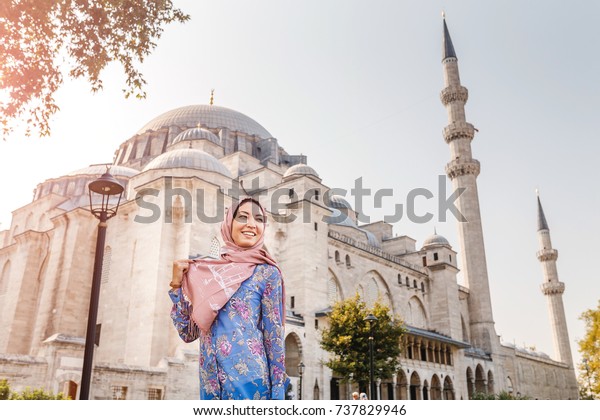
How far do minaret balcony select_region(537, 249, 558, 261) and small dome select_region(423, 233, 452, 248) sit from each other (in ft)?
51.7

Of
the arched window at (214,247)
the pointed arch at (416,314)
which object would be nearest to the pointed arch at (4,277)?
the arched window at (214,247)

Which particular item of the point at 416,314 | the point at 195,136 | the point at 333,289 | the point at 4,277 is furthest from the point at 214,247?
the point at 416,314

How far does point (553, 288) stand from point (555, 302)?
4.10 ft

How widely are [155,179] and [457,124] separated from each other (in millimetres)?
24200

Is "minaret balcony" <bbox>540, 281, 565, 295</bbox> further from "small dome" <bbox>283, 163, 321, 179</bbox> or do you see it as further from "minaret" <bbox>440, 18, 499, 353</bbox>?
"small dome" <bbox>283, 163, 321, 179</bbox>

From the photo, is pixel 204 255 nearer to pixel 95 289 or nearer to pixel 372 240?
pixel 95 289

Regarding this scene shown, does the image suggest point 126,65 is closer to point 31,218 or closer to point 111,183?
point 111,183

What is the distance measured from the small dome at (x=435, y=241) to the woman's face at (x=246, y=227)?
34.8 meters

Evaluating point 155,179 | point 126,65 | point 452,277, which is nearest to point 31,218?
point 155,179

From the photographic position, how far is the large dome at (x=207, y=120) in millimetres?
35062

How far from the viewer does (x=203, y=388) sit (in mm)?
2967

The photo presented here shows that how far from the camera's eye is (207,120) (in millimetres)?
35375

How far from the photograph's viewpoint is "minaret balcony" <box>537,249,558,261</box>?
153ft

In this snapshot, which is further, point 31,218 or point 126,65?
point 31,218
